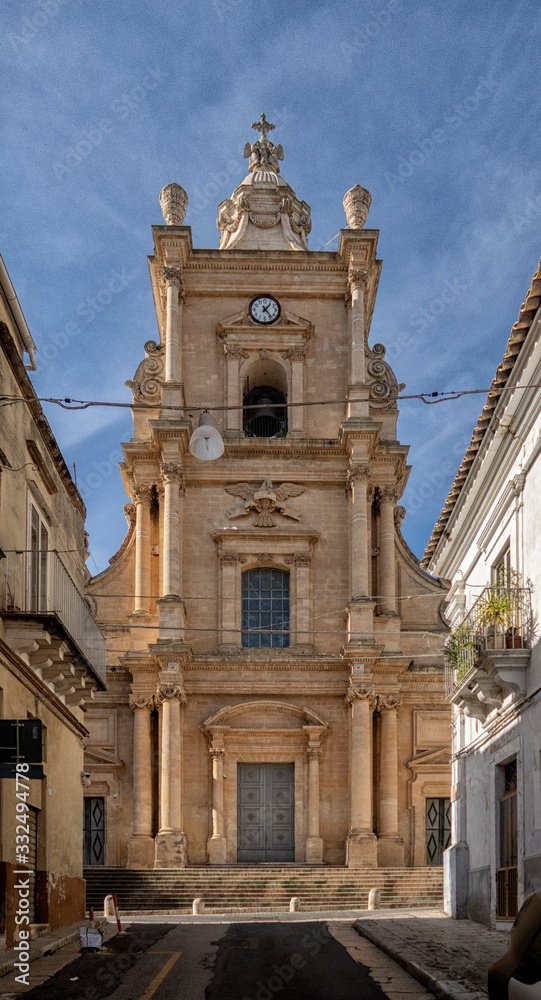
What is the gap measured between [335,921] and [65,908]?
5.61 m

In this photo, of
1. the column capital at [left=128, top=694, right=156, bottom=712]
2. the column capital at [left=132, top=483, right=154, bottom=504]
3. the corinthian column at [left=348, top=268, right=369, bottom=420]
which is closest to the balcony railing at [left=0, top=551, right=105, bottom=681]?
the column capital at [left=128, top=694, right=156, bottom=712]

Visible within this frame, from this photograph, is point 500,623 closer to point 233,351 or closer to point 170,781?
point 170,781

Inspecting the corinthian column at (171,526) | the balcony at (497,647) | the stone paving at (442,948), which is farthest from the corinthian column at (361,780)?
the balcony at (497,647)

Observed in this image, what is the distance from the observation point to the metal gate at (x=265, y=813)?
3284 cm

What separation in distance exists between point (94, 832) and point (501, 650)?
2050 cm

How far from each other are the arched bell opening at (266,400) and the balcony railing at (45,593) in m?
16.7

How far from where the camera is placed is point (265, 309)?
3706 cm

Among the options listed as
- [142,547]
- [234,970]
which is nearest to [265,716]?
[142,547]

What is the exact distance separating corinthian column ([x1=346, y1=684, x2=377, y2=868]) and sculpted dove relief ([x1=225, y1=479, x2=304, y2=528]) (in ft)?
19.1

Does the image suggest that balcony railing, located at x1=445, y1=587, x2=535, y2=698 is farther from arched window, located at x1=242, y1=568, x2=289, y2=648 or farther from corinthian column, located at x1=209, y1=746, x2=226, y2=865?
arched window, located at x1=242, y1=568, x2=289, y2=648

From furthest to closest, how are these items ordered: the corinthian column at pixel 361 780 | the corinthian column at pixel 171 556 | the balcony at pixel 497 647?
1. the corinthian column at pixel 171 556
2. the corinthian column at pixel 361 780
3. the balcony at pixel 497 647

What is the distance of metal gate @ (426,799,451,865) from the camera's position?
33250 millimetres

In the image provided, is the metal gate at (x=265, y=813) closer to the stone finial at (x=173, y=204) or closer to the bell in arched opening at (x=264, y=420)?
the bell in arched opening at (x=264, y=420)

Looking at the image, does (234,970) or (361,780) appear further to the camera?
(361,780)
